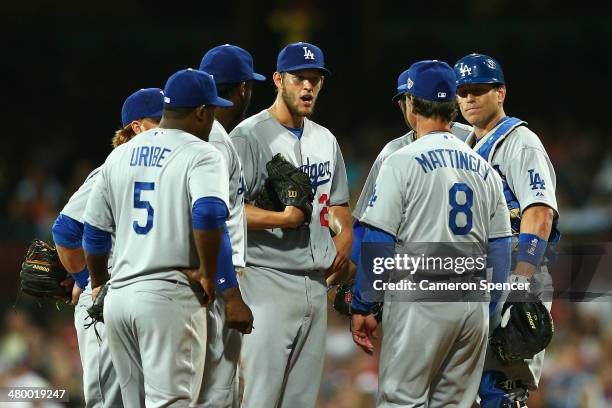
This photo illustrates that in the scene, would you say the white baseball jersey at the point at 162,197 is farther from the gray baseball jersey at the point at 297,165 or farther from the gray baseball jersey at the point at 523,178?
the gray baseball jersey at the point at 523,178

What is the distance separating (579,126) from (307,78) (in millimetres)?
6575

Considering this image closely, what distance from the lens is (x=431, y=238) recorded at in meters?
4.38

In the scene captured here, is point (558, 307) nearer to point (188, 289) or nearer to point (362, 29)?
point (188, 289)

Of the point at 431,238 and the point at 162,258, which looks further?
the point at 431,238

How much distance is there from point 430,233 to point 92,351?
5.69 feet

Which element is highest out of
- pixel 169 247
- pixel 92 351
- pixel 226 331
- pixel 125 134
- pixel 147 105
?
pixel 147 105

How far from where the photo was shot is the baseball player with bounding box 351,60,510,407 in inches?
172

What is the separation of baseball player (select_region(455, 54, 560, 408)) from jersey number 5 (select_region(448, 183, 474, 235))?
20.5 inches

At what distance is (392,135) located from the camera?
11.1 meters

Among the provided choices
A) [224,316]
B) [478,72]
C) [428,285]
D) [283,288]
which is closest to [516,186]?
[478,72]

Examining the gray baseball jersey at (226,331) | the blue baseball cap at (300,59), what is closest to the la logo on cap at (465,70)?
the blue baseball cap at (300,59)

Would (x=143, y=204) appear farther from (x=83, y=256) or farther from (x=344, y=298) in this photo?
(x=344, y=298)

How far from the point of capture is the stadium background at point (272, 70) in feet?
33.0

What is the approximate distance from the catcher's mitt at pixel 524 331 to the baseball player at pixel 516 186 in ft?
0.40
